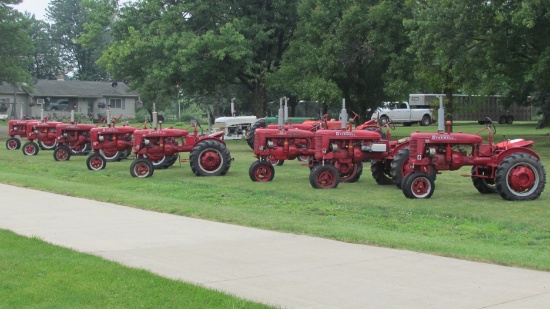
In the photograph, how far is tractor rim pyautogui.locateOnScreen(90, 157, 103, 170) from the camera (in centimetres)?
2408

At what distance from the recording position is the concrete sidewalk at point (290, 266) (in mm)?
7219

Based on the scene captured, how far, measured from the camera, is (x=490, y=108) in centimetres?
6625

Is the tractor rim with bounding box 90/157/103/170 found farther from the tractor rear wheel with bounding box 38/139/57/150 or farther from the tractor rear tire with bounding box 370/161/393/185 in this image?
the tractor rear tire with bounding box 370/161/393/185

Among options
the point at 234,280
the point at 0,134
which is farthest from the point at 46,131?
the point at 234,280

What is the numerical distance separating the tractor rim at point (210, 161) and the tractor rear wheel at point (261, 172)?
81.0 inches

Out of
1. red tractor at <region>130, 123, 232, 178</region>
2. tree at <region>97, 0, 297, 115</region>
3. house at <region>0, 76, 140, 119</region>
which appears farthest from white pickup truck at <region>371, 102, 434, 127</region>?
red tractor at <region>130, 123, 232, 178</region>

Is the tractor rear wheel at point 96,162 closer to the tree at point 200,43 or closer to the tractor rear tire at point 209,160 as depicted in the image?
the tractor rear tire at point 209,160

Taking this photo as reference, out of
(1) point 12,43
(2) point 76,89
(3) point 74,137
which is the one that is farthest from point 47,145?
(2) point 76,89

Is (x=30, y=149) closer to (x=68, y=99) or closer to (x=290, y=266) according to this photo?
(x=290, y=266)

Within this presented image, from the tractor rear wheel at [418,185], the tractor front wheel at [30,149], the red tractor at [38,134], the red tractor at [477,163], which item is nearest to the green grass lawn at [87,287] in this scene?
the tractor rear wheel at [418,185]

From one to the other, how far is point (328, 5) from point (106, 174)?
16.7m

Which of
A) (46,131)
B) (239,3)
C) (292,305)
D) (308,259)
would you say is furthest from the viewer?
(239,3)

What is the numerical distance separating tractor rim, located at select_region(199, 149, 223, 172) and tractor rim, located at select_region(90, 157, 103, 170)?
435cm

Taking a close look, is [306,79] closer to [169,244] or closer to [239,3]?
[239,3]
